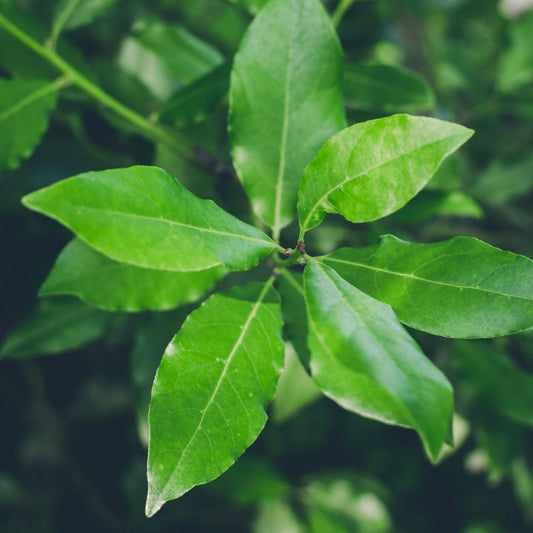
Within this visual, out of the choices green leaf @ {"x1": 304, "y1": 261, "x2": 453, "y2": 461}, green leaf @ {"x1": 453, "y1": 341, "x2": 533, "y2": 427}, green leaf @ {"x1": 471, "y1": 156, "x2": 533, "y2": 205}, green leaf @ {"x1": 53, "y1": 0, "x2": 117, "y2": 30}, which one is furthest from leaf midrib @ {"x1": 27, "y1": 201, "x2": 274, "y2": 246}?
green leaf @ {"x1": 471, "y1": 156, "x2": 533, "y2": 205}

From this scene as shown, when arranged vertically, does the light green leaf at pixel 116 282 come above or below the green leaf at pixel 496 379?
above

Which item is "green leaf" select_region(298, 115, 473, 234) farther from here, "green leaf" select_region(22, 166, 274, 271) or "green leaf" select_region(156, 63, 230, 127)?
"green leaf" select_region(156, 63, 230, 127)

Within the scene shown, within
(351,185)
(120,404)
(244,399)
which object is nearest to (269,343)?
(244,399)

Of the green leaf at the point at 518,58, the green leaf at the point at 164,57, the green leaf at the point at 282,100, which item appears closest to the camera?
the green leaf at the point at 282,100

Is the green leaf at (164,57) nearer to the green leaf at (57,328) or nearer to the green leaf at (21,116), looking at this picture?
the green leaf at (21,116)

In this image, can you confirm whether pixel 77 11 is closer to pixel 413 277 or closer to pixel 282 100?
pixel 282 100

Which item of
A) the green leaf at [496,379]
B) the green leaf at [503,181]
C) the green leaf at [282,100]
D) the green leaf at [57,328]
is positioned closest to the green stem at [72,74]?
the green leaf at [282,100]

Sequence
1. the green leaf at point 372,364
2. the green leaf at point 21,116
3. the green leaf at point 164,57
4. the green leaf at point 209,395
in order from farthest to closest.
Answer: the green leaf at point 164,57 < the green leaf at point 21,116 < the green leaf at point 209,395 < the green leaf at point 372,364
